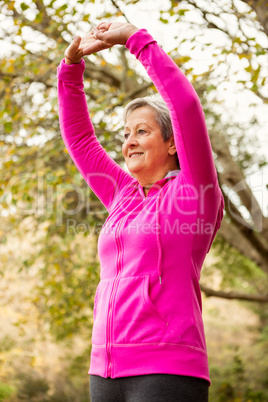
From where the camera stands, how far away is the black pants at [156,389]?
1308 mm

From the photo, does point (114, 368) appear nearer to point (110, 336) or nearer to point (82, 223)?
point (110, 336)

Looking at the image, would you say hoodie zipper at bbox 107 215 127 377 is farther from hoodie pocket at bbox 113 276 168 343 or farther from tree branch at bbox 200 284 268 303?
tree branch at bbox 200 284 268 303

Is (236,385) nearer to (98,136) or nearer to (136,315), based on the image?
(98,136)

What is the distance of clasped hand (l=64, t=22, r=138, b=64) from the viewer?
1.49m

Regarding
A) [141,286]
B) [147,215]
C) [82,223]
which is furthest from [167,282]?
[82,223]

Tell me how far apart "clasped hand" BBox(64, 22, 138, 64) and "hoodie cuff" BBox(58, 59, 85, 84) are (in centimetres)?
8

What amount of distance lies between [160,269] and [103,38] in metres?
0.79

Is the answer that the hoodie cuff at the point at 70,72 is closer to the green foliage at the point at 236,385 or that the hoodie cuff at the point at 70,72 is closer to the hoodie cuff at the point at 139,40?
the hoodie cuff at the point at 139,40

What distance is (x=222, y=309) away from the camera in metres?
16.7

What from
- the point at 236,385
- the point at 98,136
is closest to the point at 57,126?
the point at 98,136

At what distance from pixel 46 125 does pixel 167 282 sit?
3.34 meters

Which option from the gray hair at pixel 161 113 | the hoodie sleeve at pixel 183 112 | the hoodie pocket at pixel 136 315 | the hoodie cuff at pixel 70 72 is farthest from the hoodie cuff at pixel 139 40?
the hoodie pocket at pixel 136 315

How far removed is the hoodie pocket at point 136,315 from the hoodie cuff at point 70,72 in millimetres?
885

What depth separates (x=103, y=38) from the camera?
4.95 feet
